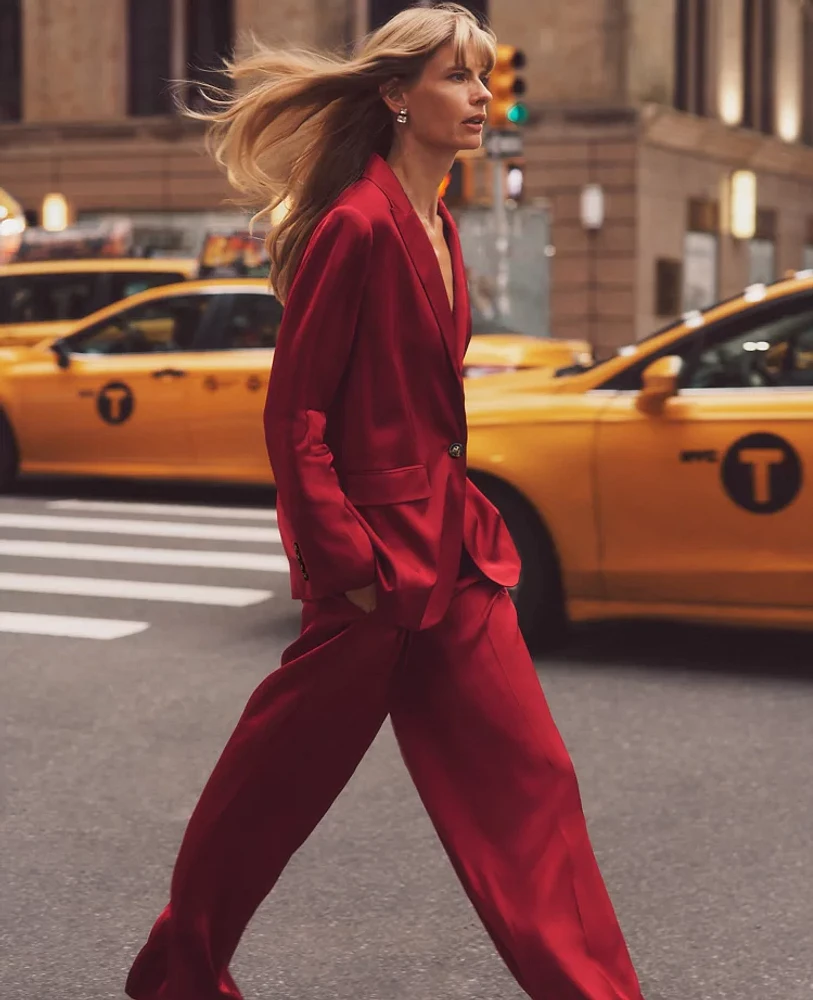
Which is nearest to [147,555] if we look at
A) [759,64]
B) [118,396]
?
[118,396]

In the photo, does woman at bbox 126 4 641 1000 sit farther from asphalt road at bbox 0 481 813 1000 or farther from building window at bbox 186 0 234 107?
building window at bbox 186 0 234 107

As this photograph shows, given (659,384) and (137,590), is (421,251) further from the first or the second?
(137,590)

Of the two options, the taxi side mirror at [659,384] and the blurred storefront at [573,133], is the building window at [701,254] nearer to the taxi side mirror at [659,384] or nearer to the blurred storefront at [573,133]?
the blurred storefront at [573,133]

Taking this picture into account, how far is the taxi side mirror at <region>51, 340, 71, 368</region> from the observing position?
1362 centimetres

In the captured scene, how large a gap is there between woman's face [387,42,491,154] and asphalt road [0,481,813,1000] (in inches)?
68.0

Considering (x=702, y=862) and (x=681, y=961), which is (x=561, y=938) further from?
(x=702, y=862)

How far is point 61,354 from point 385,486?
419 inches

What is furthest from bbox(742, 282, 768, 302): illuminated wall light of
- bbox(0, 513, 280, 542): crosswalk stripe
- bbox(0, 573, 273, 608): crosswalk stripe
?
bbox(0, 513, 280, 542): crosswalk stripe

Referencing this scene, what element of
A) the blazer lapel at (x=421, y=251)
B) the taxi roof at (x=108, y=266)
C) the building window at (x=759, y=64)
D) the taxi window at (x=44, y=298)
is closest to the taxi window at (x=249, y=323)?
the taxi roof at (x=108, y=266)

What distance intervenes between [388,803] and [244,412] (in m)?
7.67

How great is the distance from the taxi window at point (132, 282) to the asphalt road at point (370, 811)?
8054 millimetres

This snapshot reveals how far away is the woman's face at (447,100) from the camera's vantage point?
3.33 meters

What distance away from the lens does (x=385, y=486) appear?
3291 mm

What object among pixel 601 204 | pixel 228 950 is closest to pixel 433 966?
pixel 228 950
